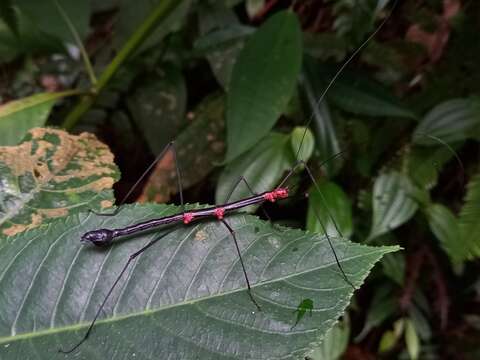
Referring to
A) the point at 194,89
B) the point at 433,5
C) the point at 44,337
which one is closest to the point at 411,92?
the point at 433,5

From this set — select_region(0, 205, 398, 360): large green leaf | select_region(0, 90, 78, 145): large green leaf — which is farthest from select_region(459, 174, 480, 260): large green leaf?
select_region(0, 90, 78, 145): large green leaf

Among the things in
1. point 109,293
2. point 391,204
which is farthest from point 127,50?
point 109,293

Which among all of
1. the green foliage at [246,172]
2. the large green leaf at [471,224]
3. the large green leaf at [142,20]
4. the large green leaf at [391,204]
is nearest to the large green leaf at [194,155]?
the green foliage at [246,172]

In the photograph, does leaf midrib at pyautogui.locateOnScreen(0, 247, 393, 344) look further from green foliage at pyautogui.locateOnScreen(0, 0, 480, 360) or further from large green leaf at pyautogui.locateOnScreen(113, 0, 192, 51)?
large green leaf at pyautogui.locateOnScreen(113, 0, 192, 51)

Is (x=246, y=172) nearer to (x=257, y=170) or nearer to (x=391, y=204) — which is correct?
(x=257, y=170)

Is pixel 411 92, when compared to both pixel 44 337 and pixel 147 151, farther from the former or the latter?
pixel 44 337

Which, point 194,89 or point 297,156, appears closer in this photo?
point 297,156
